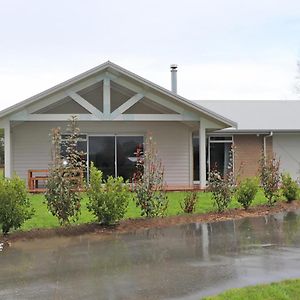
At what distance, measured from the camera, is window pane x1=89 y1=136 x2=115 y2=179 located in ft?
62.9

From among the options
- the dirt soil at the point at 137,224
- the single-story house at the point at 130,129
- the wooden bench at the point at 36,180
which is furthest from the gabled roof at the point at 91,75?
the dirt soil at the point at 137,224

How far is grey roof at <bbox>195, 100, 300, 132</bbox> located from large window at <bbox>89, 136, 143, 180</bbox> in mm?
5757

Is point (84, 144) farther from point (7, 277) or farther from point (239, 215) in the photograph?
point (7, 277)

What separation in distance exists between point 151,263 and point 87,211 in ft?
17.5

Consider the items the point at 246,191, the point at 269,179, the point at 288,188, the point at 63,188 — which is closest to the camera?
the point at 63,188

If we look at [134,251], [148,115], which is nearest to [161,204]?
[134,251]

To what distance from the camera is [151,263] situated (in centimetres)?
756

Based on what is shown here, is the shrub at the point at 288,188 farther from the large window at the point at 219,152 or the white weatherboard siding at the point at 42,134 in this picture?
the large window at the point at 219,152

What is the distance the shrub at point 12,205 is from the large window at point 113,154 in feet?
30.6

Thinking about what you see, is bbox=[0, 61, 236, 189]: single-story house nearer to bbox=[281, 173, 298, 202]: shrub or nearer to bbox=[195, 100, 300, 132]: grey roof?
bbox=[281, 173, 298, 202]: shrub

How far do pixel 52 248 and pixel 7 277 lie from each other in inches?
75.4

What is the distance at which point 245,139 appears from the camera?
22.7 metres

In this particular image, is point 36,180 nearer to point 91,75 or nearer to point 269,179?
point 91,75

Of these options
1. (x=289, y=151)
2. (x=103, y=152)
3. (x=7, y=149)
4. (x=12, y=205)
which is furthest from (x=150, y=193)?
(x=289, y=151)
